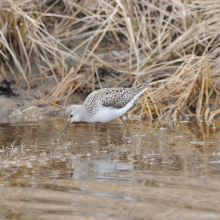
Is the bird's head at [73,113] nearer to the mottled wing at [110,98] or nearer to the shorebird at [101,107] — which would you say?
the shorebird at [101,107]

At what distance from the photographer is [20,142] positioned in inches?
231

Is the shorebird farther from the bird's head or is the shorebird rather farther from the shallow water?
the shallow water

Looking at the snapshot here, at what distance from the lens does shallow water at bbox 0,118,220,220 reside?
3.27 metres

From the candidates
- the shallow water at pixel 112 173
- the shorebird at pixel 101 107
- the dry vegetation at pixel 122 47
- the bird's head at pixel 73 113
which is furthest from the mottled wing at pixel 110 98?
the dry vegetation at pixel 122 47

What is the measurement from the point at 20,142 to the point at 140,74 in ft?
10.2

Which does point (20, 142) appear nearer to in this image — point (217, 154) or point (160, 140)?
point (160, 140)

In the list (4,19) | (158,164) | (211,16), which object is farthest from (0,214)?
(211,16)

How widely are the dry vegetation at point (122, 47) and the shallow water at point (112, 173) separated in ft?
3.93

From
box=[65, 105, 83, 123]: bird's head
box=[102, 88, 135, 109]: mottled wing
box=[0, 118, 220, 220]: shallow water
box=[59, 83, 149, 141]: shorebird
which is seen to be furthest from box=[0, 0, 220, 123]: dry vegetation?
box=[65, 105, 83, 123]: bird's head

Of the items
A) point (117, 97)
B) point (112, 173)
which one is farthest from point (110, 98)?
point (112, 173)

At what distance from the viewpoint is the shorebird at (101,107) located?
20.8ft

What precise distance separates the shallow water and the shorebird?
262 millimetres

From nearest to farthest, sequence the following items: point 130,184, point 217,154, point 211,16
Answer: point 130,184 → point 217,154 → point 211,16

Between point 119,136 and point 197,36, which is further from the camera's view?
point 197,36
